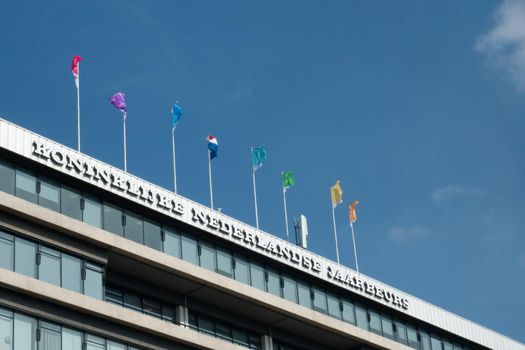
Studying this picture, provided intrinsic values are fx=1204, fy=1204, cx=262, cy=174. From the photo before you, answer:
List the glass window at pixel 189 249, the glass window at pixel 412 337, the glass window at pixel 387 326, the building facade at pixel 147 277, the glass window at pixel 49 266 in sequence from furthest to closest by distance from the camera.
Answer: the glass window at pixel 412 337 < the glass window at pixel 387 326 < the glass window at pixel 189 249 < the glass window at pixel 49 266 < the building facade at pixel 147 277

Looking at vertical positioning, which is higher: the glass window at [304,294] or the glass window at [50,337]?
the glass window at [304,294]

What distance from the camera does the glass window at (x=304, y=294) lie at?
78.6m

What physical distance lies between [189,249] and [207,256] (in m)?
1.44

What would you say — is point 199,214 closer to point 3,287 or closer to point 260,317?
point 260,317

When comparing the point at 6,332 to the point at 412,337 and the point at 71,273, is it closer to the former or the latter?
the point at 71,273

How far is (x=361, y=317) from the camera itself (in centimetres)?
8262

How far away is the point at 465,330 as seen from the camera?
3588 inches

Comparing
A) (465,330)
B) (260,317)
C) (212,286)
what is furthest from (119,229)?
(465,330)

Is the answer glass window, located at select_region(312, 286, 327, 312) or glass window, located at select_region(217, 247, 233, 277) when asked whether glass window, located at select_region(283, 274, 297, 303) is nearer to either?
glass window, located at select_region(312, 286, 327, 312)

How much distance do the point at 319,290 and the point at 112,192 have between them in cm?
1847

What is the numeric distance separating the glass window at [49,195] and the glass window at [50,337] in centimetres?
673

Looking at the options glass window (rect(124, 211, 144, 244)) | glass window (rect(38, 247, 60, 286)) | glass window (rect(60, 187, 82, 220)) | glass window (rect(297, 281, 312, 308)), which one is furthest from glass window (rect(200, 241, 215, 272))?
glass window (rect(38, 247, 60, 286))

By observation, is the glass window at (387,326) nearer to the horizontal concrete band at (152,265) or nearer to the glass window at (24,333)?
the horizontal concrete band at (152,265)

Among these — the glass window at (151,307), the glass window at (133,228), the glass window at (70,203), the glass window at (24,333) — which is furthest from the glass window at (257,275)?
the glass window at (24,333)
